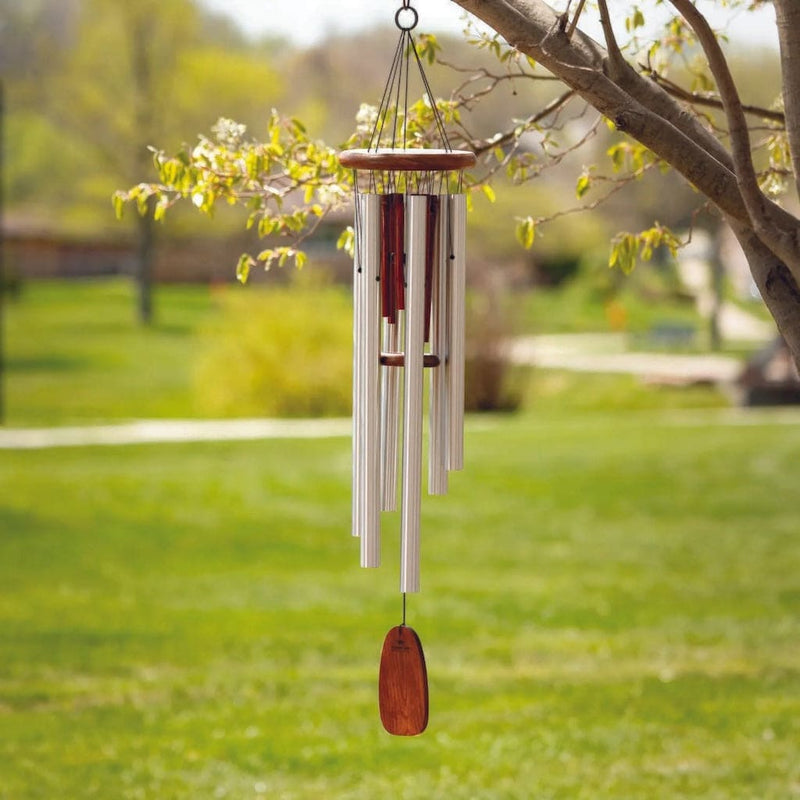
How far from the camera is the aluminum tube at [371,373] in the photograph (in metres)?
3.44

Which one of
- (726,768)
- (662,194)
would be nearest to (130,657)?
(726,768)

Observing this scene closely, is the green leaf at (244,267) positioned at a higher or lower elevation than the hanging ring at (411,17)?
lower

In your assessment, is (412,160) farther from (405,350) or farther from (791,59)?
(791,59)

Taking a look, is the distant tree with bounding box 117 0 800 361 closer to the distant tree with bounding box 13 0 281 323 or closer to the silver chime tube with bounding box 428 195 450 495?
the silver chime tube with bounding box 428 195 450 495

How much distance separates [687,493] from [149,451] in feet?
23.4

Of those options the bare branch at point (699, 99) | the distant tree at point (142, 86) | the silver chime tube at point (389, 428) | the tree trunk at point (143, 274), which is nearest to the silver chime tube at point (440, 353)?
the silver chime tube at point (389, 428)

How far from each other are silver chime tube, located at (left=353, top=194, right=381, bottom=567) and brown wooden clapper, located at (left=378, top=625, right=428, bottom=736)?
0.28 m

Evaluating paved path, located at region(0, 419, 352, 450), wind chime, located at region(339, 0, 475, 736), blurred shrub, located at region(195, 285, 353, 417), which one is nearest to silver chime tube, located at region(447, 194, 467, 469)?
wind chime, located at region(339, 0, 475, 736)

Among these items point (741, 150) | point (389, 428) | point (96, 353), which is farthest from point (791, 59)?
point (96, 353)

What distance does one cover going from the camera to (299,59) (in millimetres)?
53625

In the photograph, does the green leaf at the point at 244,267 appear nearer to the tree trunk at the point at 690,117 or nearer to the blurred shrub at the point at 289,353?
the tree trunk at the point at 690,117

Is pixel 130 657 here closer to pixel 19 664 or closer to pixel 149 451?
pixel 19 664

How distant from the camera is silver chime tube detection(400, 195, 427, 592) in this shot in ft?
11.2

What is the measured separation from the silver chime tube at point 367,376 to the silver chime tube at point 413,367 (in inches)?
3.3
